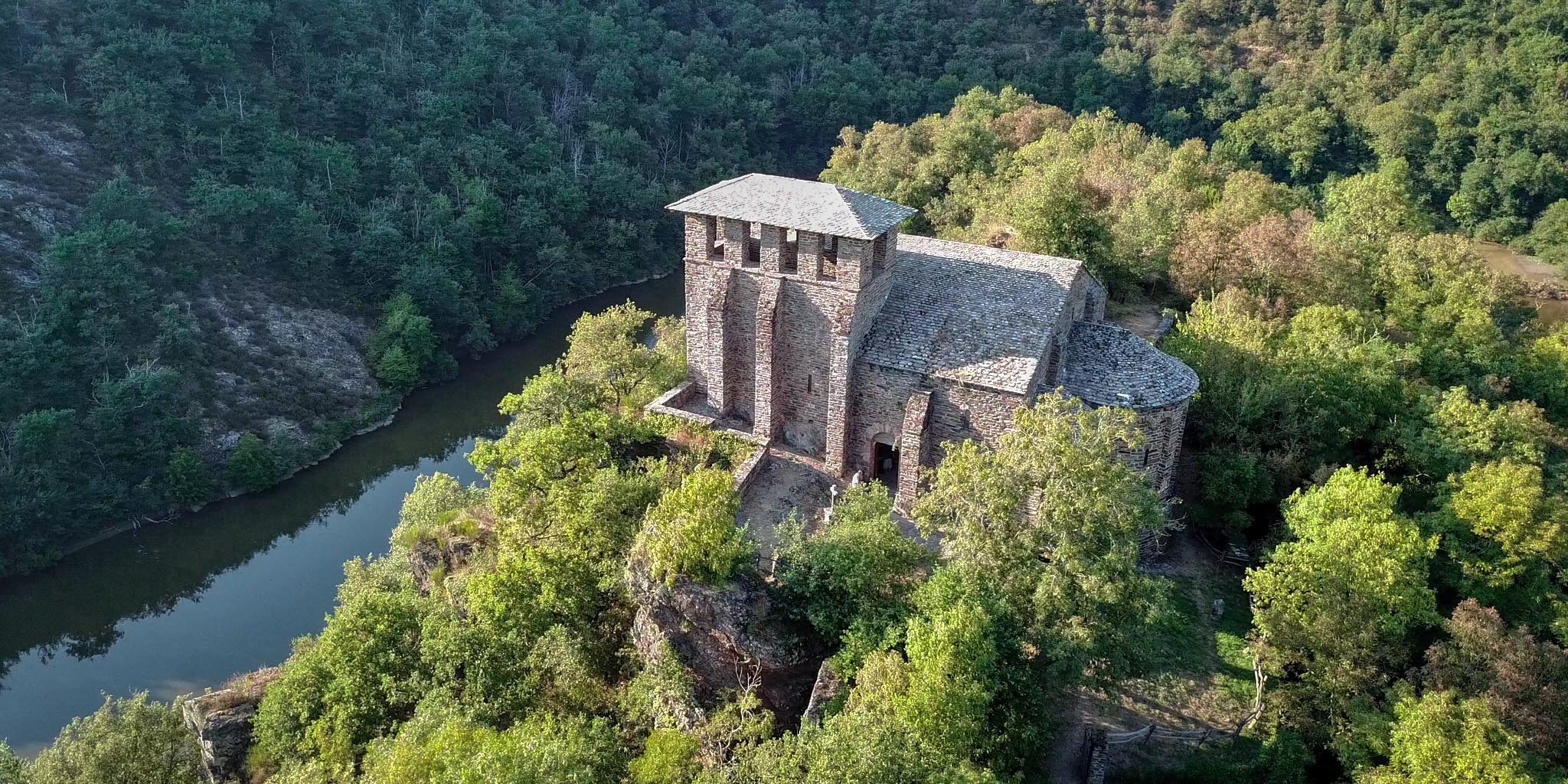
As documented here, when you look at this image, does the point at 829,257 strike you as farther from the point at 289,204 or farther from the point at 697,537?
the point at 289,204

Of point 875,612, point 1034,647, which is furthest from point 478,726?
point 1034,647

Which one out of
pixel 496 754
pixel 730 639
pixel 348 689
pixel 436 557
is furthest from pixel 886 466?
pixel 348 689

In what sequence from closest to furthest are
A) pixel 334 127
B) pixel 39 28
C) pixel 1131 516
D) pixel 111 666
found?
pixel 1131 516 < pixel 111 666 < pixel 39 28 < pixel 334 127

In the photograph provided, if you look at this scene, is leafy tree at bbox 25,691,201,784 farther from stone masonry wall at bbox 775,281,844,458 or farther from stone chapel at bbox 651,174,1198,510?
stone masonry wall at bbox 775,281,844,458

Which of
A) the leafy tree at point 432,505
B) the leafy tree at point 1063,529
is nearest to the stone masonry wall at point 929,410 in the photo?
the leafy tree at point 1063,529

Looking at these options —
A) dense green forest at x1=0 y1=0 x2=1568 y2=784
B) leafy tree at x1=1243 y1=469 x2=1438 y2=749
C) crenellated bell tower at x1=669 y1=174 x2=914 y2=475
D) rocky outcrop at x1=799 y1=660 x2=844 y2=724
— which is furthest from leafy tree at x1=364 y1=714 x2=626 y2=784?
leafy tree at x1=1243 y1=469 x2=1438 y2=749

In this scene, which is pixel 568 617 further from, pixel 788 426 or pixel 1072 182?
pixel 1072 182

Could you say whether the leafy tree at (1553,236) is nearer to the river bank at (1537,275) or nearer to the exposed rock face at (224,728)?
the river bank at (1537,275)
